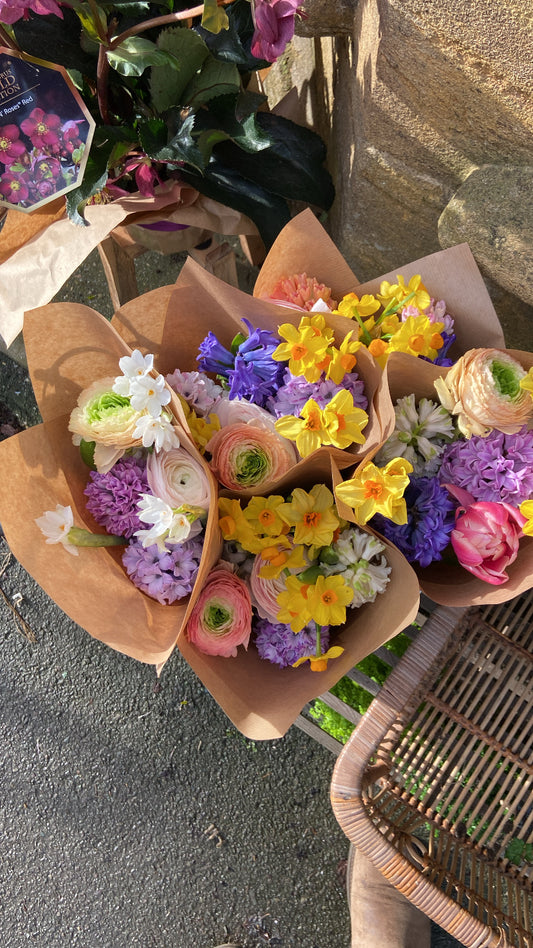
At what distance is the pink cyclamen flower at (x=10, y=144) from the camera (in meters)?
0.98

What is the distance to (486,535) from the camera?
0.85 meters

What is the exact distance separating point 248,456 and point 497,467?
0.32 metres

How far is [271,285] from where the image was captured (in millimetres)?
1046

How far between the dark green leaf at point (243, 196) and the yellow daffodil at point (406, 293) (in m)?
0.40

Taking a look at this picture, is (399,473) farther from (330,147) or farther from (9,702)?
(9,702)

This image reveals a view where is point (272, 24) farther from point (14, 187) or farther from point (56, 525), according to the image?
point (56, 525)

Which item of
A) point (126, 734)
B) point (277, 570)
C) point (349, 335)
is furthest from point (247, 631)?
point (126, 734)

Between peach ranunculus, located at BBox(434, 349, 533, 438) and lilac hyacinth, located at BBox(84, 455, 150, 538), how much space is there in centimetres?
41

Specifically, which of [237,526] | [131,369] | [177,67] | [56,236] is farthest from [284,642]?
[177,67]

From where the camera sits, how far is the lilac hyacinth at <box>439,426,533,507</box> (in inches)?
34.2

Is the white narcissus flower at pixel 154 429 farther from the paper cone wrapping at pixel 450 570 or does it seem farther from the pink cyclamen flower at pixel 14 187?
the pink cyclamen flower at pixel 14 187

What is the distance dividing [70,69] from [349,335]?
703 mm

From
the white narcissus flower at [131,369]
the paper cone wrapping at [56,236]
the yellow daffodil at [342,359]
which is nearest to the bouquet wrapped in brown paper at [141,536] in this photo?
the white narcissus flower at [131,369]

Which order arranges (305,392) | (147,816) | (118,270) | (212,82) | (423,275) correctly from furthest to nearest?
(147,816), (118,270), (212,82), (423,275), (305,392)
